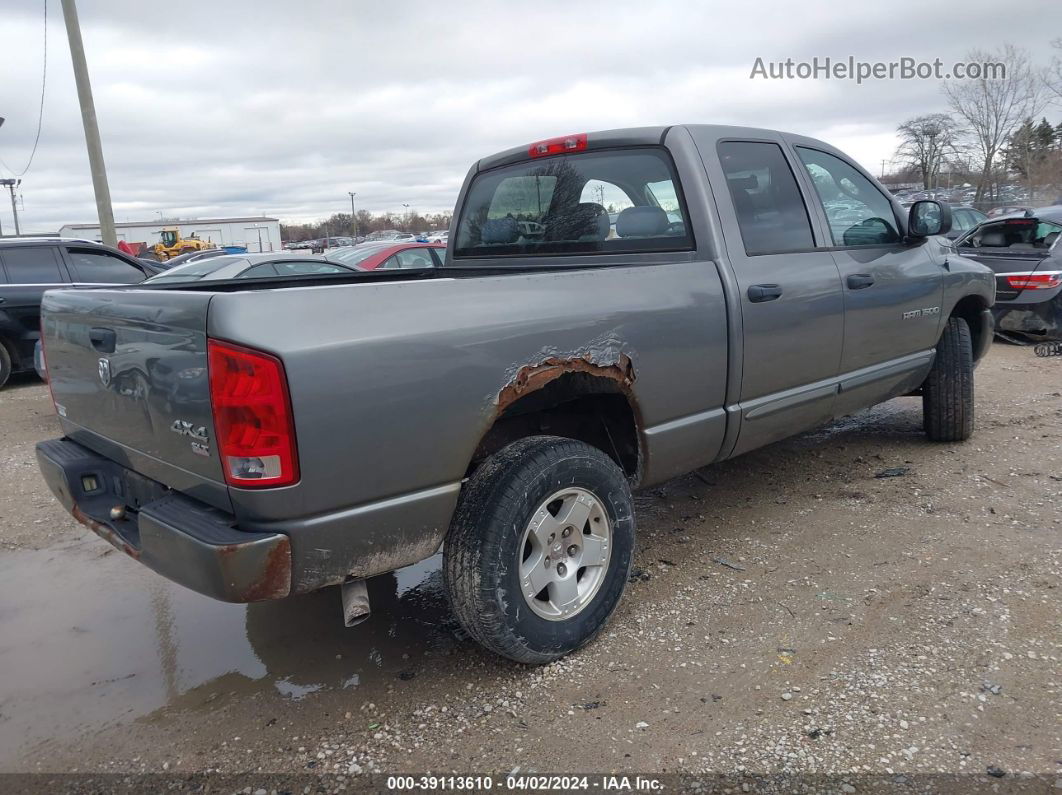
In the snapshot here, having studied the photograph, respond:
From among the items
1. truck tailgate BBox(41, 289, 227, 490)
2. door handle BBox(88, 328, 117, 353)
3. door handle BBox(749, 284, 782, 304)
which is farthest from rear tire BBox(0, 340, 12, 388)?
door handle BBox(749, 284, 782, 304)

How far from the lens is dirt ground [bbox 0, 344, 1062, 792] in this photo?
2.34 m

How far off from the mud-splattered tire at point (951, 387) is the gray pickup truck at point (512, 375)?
655 millimetres

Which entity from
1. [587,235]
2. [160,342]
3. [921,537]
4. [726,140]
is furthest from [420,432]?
[921,537]

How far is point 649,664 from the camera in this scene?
2.79 m

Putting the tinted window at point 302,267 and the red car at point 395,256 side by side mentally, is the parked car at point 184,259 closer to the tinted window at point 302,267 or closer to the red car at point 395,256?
the tinted window at point 302,267

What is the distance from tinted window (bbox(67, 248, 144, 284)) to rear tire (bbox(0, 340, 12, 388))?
113 cm

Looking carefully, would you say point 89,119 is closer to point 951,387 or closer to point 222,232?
point 951,387

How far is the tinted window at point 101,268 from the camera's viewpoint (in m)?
8.96

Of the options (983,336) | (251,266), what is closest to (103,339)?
(983,336)

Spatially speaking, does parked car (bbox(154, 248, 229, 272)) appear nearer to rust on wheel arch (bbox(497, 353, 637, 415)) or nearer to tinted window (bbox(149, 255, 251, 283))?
tinted window (bbox(149, 255, 251, 283))

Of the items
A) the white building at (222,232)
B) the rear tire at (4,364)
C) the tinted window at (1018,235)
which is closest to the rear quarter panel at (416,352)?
the tinted window at (1018,235)

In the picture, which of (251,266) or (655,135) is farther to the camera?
(251,266)

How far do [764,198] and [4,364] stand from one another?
8381 millimetres

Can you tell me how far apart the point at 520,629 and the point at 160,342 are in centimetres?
147
